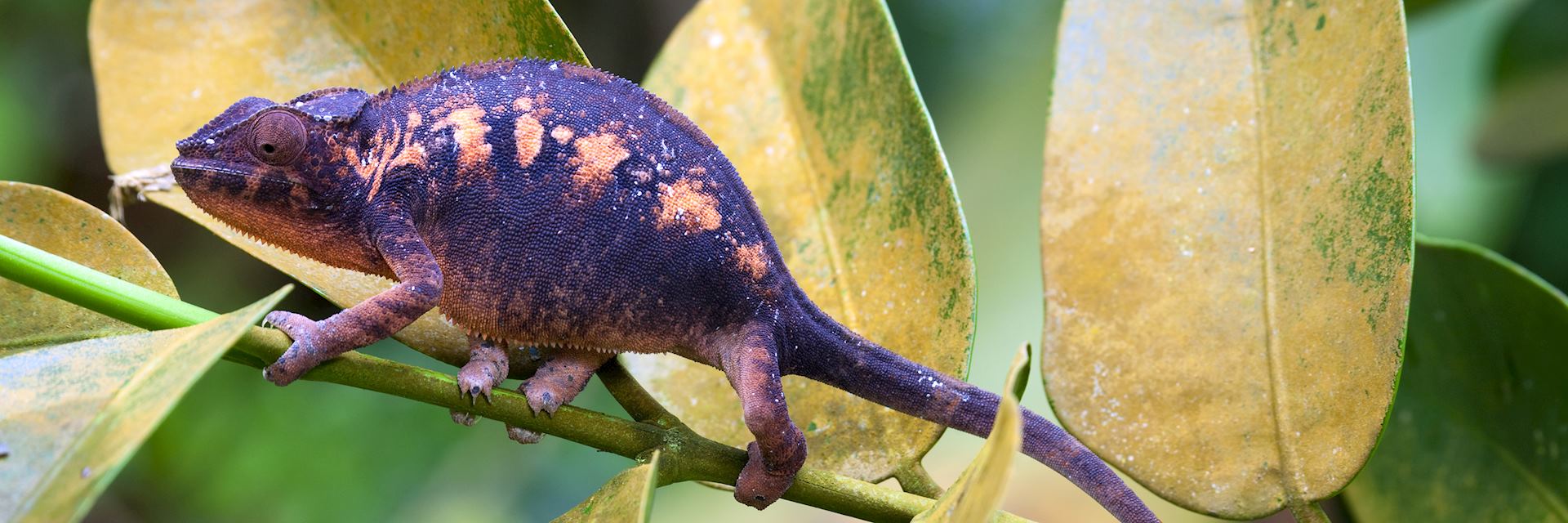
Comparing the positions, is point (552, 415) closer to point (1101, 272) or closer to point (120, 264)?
point (120, 264)

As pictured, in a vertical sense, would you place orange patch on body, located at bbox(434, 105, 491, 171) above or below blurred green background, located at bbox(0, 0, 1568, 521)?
above

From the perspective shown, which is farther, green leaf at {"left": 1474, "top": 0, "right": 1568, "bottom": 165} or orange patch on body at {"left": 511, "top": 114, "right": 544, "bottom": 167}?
green leaf at {"left": 1474, "top": 0, "right": 1568, "bottom": 165}

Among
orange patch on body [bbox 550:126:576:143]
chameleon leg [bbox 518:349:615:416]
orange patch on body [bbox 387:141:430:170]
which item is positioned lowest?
chameleon leg [bbox 518:349:615:416]

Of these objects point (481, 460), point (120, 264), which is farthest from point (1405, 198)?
point (481, 460)

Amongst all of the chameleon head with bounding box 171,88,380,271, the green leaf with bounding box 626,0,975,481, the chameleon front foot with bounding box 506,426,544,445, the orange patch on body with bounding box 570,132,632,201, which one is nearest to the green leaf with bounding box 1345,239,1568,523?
the green leaf with bounding box 626,0,975,481

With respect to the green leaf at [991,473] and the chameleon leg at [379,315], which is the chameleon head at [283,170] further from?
the green leaf at [991,473]

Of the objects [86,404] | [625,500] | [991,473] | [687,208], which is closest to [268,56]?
[687,208]

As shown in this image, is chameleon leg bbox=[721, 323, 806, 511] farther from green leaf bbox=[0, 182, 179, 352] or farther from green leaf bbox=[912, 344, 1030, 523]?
green leaf bbox=[0, 182, 179, 352]
